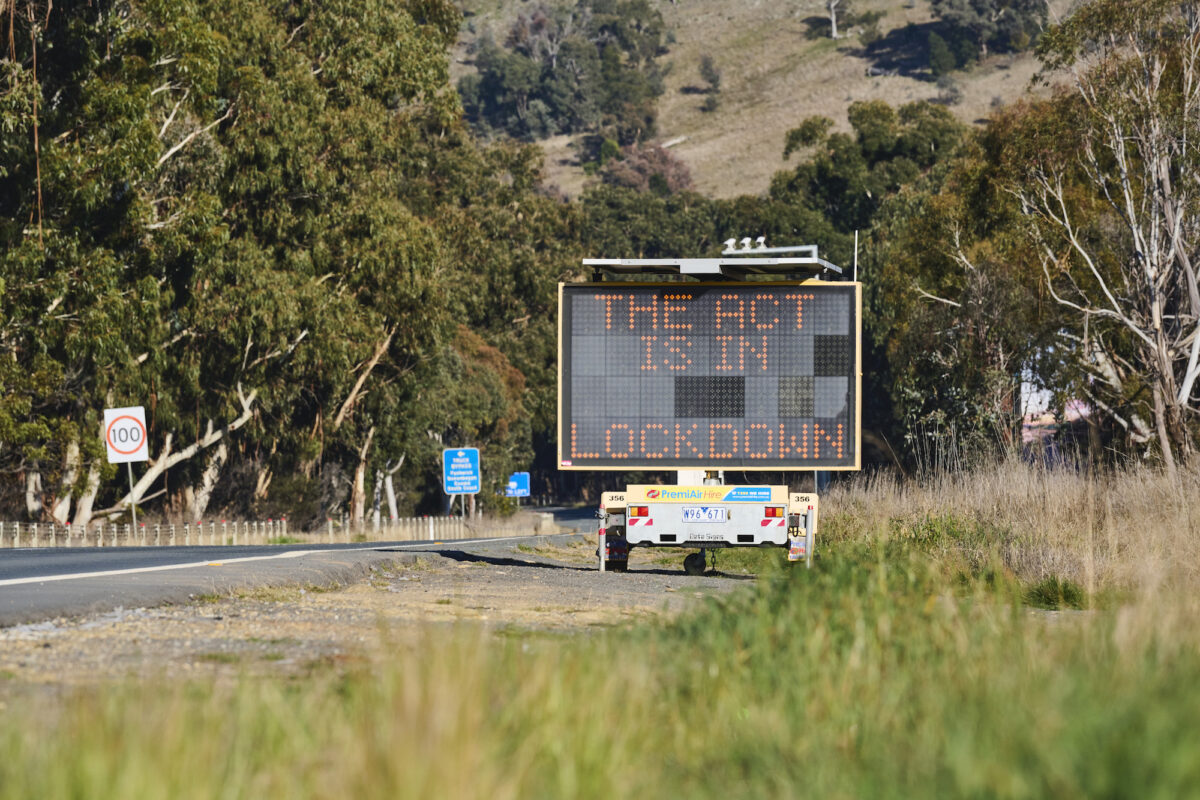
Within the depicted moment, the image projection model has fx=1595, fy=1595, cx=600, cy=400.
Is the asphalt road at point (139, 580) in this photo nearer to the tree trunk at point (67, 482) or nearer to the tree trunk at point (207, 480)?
the tree trunk at point (67, 482)

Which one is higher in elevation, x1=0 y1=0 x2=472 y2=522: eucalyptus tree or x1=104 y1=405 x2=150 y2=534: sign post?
x1=0 y1=0 x2=472 y2=522: eucalyptus tree

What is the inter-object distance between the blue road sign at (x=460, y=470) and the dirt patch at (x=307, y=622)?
37325mm

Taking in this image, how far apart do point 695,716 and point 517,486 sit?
66.5 m

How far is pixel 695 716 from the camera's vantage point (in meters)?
5.57

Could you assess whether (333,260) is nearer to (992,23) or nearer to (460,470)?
(460,470)

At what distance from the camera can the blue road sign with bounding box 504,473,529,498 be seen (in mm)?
71125

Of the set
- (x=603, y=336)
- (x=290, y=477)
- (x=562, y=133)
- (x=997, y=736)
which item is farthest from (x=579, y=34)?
(x=997, y=736)

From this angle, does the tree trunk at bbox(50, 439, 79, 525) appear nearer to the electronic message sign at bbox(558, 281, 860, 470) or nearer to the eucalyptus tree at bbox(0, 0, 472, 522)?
the eucalyptus tree at bbox(0, 0, 472, 522)

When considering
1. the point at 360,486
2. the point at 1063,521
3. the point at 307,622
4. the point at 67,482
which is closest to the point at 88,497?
the point at 67,482

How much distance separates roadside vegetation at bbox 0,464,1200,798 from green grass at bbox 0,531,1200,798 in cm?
1

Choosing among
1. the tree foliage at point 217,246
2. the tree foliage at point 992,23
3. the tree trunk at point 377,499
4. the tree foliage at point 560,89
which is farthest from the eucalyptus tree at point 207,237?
the tree foliage at point 992,23

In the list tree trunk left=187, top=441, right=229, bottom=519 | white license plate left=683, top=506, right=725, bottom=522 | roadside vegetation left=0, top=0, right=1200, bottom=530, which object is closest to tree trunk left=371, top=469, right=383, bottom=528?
roadside vegetation left=0, top=0, right=1200, bottom=530

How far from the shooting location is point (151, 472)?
42.5 metres

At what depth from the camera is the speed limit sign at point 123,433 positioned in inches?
1417
